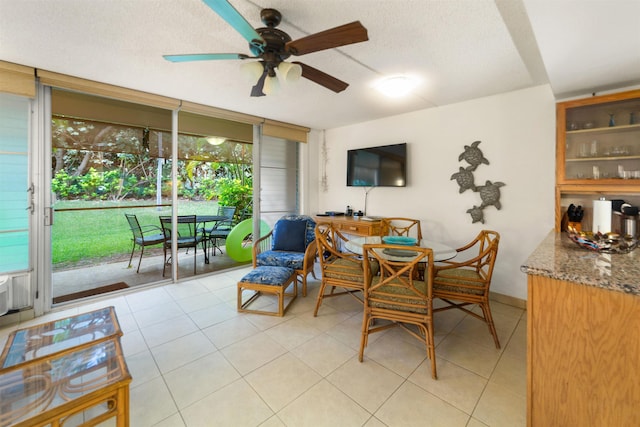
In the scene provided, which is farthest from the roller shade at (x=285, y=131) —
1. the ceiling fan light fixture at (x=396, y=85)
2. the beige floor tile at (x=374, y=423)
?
the beige floor tile at (x=374, y=423)

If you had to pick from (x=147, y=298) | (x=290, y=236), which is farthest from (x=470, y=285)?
(x=147, y=298)

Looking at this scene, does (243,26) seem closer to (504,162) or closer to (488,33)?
(488,33)

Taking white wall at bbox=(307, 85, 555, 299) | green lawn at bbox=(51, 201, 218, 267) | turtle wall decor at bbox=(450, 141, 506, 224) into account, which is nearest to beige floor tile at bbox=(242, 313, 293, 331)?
white wall at bbox=(307, 85, 555, 299)

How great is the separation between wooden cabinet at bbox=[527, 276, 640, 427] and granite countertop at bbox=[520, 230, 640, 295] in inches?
1.7

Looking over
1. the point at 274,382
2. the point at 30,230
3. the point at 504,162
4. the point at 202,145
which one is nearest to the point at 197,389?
the point at 274,382

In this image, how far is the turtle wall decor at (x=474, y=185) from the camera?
2896 millimetres

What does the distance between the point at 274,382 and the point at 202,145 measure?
396 centimetres

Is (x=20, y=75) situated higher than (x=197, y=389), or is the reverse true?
(x=20, y=75)

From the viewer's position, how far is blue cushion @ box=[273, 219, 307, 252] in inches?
132

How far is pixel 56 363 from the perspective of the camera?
1337 millimetres

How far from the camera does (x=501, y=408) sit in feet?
4.85

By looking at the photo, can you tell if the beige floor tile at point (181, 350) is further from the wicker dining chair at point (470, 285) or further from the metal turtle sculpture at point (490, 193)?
the metal turtle sculpture at point (490, 193)

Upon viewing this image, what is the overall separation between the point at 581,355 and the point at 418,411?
2.77ft

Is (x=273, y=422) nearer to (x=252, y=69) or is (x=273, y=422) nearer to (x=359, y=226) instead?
(x=252, y=69)
